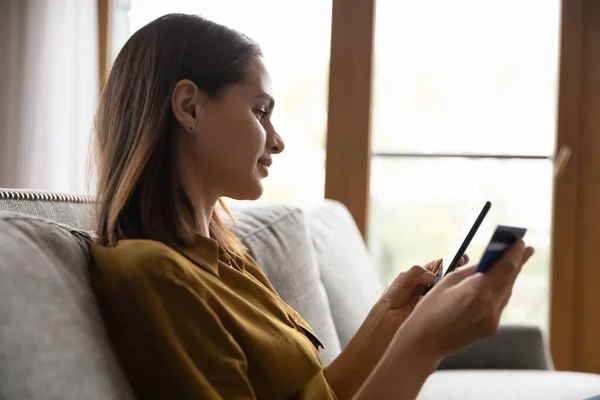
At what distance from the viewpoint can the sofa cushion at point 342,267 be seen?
194cm

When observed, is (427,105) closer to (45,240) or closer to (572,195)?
(572,195)

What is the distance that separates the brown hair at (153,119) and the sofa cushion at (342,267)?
34.2 inches

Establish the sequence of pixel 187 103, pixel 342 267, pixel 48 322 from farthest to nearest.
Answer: pixel 342 267 < pixel 187 103 < pixel 48 322

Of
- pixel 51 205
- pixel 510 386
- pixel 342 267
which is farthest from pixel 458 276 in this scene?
pixel 342 267

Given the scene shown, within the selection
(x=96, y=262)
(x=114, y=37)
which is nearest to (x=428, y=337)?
(x=96, y=262)

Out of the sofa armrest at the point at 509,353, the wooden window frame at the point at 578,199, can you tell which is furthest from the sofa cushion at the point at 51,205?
the wooden window frame at the point at 578,199

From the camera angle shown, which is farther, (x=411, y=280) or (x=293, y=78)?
(x=293, y=78)

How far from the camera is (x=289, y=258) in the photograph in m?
1.67

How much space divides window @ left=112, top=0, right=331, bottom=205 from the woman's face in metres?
1.92

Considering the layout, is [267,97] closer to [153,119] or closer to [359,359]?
[153,119]

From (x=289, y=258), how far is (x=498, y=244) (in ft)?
2.56

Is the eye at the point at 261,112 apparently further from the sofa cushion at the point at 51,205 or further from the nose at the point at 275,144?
the sofa cushion at the point at 51,205

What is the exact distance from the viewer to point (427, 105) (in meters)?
3.05

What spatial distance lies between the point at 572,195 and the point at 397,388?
6.88ft
